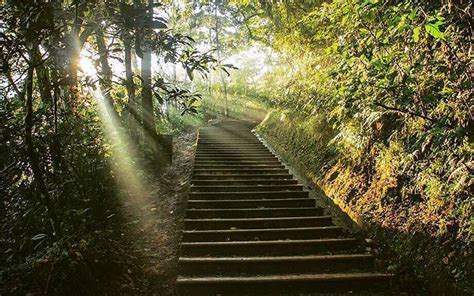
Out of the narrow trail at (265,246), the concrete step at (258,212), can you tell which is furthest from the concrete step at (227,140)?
the concrete step at (258,212)

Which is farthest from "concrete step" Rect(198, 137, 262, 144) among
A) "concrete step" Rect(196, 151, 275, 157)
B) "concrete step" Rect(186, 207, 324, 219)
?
"concrete step" Rect(186, 207, 324, 219)

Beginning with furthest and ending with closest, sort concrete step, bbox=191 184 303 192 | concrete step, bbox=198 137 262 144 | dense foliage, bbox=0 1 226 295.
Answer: concrete step, bbox=198 137 262 144 < concrete step, bbox=191 184 303 192 < dense foliage, bbox=0 1 226 295

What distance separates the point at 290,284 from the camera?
424cm

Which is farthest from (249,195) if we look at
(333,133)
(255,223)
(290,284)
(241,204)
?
(290,284)

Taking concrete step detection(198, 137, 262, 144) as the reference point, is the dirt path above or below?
below

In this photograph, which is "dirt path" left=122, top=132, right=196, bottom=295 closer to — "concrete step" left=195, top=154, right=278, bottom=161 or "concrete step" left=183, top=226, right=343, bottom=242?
"concrete step" left=183, top=226, right=343, bottom=242

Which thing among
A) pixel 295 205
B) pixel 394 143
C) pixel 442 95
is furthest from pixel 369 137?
pixel 295 205

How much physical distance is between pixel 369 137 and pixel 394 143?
1.87 ft

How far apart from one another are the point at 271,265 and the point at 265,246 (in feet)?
1.44

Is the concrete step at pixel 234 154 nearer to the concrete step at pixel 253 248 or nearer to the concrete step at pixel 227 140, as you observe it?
the concrete step at pixel 227 140

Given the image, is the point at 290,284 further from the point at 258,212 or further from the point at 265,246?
the point at 258,212

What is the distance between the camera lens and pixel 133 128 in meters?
10.6

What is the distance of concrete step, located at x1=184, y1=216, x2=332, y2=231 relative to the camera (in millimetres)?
5852

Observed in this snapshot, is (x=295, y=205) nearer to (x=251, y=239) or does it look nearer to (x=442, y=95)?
(x=251, y=239)
